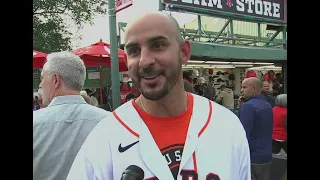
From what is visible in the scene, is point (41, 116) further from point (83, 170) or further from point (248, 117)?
point (248, 117)

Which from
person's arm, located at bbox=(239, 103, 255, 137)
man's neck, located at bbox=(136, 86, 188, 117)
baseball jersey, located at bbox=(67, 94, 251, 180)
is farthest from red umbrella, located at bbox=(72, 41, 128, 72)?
baseball jersey, located at bbox=(67, 94, 251, 180)

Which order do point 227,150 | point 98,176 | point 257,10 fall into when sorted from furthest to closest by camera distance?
point 257,10 < point 227,150 < point 98,176

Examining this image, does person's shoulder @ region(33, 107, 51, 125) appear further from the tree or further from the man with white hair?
the tree

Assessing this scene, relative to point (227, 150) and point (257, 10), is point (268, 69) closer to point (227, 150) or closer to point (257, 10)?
point (257, 10)

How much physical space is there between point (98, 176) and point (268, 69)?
1154 centimetres

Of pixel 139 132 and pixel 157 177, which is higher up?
pixel 139 132

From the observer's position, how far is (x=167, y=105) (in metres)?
1.46

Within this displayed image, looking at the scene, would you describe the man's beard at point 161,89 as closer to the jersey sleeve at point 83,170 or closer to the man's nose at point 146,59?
the man's nose at point 146,59

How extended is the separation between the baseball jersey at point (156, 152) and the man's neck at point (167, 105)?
56 millimetres

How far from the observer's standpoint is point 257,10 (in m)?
9.11

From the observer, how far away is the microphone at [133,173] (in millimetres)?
1178

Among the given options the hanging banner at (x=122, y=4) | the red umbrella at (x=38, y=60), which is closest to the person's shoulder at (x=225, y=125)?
the hanging banner at (x=122, y=4)
